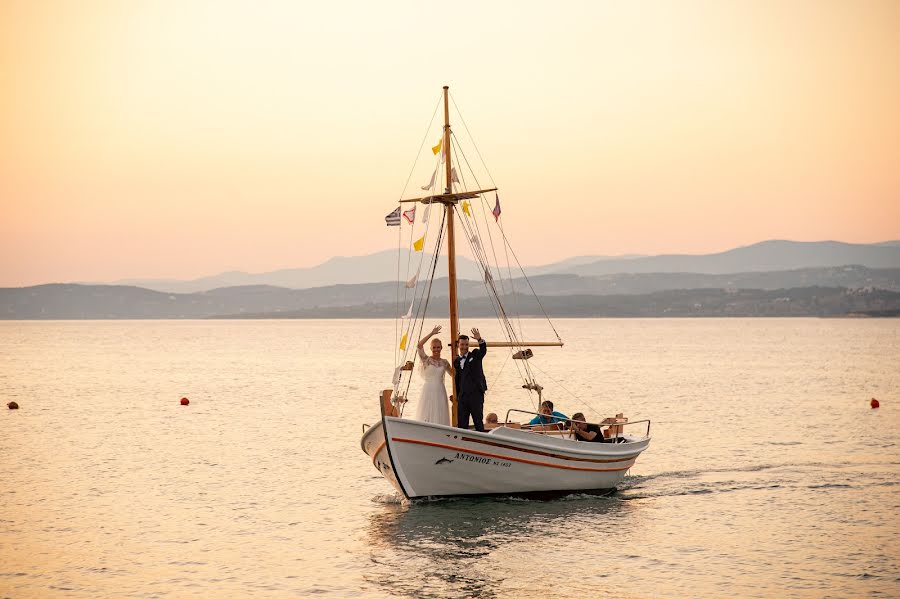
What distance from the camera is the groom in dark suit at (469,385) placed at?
878 inches

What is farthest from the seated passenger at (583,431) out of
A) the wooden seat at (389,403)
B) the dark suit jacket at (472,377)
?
the wooden seat at (389,403)

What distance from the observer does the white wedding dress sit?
2225 cm

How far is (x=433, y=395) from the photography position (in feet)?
73.1

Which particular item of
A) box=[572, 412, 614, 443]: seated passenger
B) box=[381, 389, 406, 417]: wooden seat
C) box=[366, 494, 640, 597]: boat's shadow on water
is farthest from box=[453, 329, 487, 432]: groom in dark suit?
box=[572, 412, 614, 443]: seated passenger

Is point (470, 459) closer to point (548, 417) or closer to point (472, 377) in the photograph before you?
point (472, 377)

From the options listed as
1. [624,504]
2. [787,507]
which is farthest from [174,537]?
[787,507]

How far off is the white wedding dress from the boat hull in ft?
2.39

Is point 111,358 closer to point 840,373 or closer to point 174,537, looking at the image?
point 840,373

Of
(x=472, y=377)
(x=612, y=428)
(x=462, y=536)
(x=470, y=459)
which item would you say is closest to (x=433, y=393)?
(x=472, y=377)

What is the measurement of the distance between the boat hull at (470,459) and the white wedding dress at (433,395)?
73cm

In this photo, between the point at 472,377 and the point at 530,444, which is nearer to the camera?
the point at 472,377

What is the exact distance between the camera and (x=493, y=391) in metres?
69.8

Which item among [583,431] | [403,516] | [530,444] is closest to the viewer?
[530,444]

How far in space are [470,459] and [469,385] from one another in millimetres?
1647
